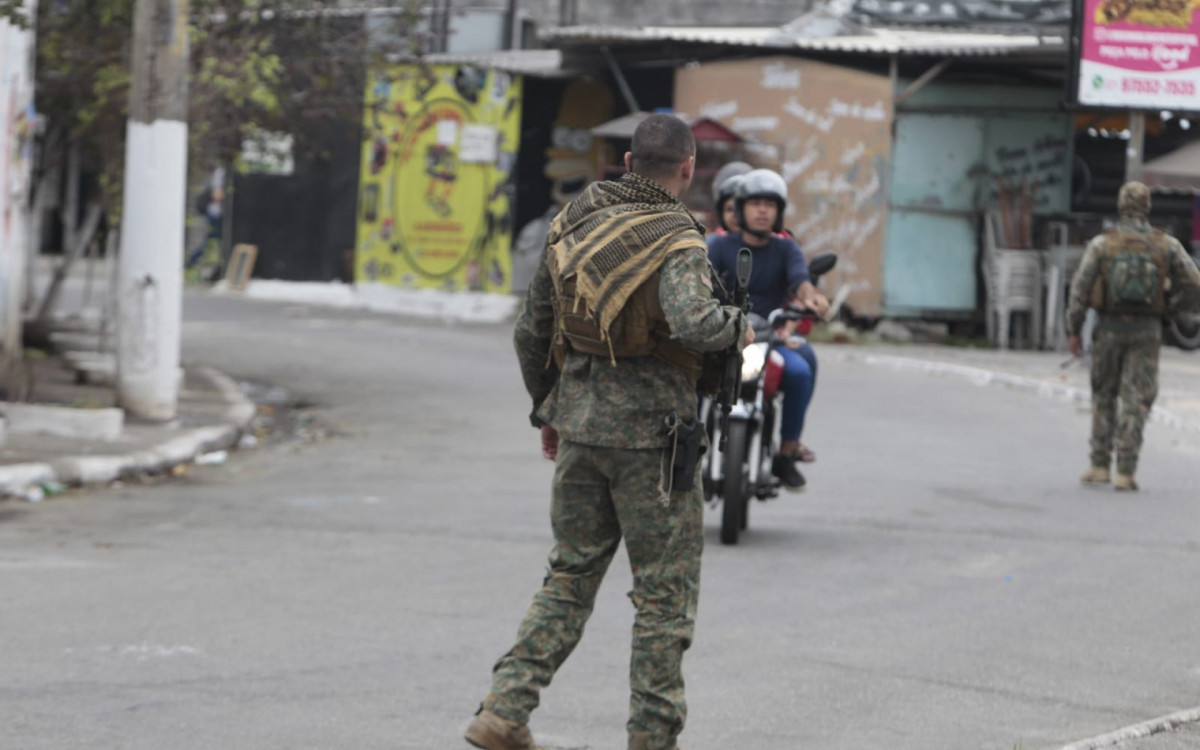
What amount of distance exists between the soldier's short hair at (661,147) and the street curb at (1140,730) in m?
2.03

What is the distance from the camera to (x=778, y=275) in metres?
9.41

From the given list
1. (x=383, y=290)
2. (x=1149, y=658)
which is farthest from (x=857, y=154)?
(x=1149, y=658)

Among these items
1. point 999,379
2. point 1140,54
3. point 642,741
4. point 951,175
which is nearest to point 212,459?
point 642,741

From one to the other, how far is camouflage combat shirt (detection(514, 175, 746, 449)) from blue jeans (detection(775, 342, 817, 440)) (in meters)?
4.53

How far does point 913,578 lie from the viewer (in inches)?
338

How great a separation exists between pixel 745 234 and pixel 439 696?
395 cm

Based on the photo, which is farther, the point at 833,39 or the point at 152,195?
the point at 833,39

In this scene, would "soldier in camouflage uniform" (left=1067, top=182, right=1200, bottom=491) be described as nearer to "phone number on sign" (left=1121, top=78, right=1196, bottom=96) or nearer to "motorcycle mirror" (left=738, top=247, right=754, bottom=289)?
"motorcycle mirror" (left=738, top=247, right=754, bottom=289)

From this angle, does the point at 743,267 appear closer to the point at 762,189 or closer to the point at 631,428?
the point at 631,428

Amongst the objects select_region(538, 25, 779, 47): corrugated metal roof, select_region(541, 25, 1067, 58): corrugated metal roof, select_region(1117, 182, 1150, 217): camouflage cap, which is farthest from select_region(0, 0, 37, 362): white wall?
select_region(541, 25, 1067, 58): corrugated metal roof

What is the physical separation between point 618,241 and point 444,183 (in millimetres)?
25807

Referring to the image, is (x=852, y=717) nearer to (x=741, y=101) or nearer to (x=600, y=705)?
(x=600, y=705)

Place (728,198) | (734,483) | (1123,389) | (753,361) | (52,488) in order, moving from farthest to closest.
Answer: (1123,389)
(52,488)
(728,198)
(734,483)
(753,361)

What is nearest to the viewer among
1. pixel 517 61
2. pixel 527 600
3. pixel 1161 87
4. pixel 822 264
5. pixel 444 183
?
pixel 527 600
